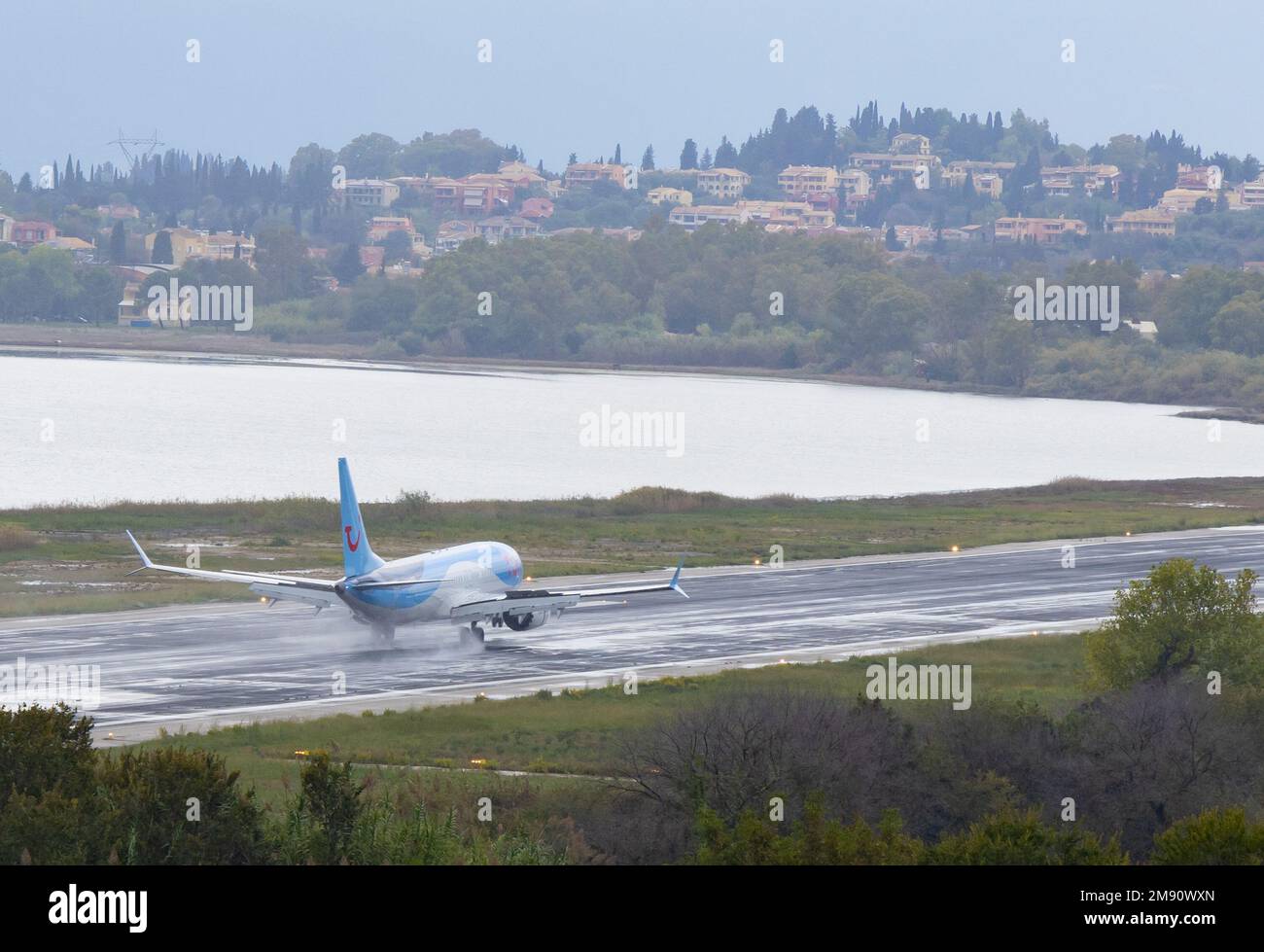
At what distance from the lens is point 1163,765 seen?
129 feet

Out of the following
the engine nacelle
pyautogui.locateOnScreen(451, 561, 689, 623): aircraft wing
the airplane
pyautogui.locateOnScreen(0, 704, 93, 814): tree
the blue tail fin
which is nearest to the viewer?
pyautogui.locateOnScreen(0, 704, 93, 814): tree

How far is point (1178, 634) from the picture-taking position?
5184cm

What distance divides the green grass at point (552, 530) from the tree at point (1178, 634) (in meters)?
32.6

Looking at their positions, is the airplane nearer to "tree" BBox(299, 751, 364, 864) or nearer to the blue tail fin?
the blue tail fin

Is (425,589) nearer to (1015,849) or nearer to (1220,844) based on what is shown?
(1015,849)

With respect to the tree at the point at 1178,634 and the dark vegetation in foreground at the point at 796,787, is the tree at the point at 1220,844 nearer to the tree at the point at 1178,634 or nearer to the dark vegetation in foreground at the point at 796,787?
the dark vegetation in foreground at the point at 796,787

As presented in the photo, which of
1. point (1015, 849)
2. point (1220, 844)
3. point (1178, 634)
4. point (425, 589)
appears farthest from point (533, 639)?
point (1220, 844)

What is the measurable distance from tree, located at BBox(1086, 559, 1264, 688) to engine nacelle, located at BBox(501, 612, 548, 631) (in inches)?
755

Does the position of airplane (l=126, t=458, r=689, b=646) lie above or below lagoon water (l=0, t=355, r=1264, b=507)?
above

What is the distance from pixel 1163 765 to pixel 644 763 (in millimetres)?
11307

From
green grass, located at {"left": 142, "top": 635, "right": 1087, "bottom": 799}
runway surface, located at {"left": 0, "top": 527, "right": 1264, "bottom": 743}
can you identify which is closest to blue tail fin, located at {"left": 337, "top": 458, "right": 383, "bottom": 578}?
runway surface, located at {"left": 0, "top": 527, "right": 1264, "bottom": 743}

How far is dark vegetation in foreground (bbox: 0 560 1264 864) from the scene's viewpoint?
24922mm
